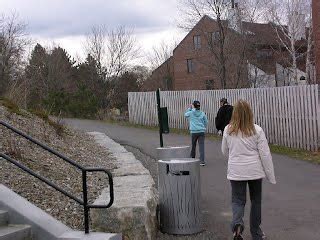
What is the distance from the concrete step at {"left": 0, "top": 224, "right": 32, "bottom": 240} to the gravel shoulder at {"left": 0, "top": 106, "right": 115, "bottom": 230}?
57 centimetres

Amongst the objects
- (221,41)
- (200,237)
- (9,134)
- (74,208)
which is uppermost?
(221,41)

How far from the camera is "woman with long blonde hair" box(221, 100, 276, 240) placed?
18.9ft

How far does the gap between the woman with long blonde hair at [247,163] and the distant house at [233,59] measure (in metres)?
27.3

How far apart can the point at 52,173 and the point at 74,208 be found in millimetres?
1710

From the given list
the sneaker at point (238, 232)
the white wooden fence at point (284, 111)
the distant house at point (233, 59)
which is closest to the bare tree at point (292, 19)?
the distant house at point (233, 59)

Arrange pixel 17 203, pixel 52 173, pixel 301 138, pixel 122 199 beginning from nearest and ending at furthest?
pixel 17 203 < pixel 122 199 < pixel 52 173 < pixel 301 138

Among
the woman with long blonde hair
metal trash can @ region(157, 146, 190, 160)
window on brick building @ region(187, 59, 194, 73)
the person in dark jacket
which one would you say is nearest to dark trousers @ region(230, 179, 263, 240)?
the woman with long blonde hair

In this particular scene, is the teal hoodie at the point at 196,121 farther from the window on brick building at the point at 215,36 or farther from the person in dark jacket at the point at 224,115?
the window on brick building at the point at 215,36

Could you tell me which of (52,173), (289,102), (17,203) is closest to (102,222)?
(17,203)

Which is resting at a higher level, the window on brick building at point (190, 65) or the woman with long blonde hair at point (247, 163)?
the window on brick building at point (190, 65)

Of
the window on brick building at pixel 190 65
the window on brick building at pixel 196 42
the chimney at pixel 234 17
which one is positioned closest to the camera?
the chimney at pixel 234 17

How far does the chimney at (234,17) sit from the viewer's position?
106 ft

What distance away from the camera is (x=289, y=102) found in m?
15.3

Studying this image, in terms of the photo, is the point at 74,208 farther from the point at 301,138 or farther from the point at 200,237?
the point at 301,138
